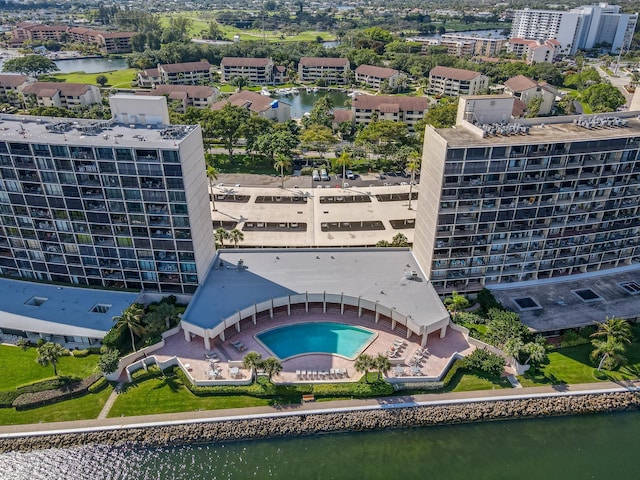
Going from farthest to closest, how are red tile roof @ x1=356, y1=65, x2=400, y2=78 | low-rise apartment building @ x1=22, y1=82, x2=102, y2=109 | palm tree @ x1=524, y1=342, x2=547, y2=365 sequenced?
red tile roof @ x1=356, y1=65, x2=400, y2=78 → low-rise apartment building @ x1=22, y1=82, x2=102, y2=109 → palm tree @ x1=524, y1=342, x2=547, y2=365

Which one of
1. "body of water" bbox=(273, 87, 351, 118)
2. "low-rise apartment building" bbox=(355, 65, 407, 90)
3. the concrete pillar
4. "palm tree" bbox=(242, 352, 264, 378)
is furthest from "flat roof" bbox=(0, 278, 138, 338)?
"low-rise apartment building" bbox=(355, 65, 407, 90)

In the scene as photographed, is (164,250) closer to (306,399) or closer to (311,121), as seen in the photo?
(306,399)

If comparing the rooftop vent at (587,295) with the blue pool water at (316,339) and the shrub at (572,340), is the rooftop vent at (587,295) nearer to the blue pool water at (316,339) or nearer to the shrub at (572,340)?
the shrub at (572,340)

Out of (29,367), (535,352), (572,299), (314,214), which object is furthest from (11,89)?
(535,352)

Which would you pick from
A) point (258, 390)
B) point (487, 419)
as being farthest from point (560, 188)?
point (258, 390)

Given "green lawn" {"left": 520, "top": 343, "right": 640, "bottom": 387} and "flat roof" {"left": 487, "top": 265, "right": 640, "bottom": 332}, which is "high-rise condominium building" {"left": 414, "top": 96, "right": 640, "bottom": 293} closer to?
"flat roof" {"left": 487, "top": 265, "right": 640, "bottom": 332}

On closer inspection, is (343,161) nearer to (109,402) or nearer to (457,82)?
(109,402)
